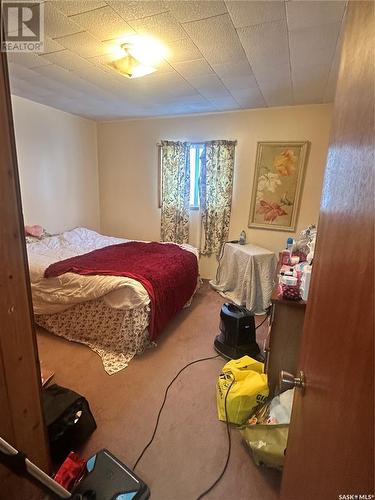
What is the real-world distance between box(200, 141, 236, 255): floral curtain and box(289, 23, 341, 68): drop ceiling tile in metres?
1.56

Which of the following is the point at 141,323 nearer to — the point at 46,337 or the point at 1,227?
the point at 46,337

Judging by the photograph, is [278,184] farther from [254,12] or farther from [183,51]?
[254,12]

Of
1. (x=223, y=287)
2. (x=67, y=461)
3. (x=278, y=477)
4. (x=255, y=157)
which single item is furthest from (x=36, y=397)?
(x=255, y=157)

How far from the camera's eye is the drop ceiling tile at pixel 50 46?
1.84 m

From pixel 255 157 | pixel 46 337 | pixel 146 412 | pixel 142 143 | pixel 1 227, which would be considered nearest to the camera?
pixel 1 227

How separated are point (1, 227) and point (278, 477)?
5.81ft

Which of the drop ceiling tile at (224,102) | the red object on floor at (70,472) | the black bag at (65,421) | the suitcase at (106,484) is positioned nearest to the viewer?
the suitcase at (106,484)

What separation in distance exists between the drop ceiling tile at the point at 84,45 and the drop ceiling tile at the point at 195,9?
659mm

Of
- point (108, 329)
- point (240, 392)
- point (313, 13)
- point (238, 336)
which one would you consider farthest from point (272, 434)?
point (313, 13)

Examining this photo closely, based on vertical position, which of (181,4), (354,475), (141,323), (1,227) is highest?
(181,4)

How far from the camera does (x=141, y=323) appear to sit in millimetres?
2217

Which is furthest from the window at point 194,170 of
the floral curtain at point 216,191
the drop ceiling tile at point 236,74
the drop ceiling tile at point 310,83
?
the drop ceiling tile at point 310,83

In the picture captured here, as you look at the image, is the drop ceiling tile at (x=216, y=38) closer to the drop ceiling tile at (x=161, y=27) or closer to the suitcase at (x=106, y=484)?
the drop ceiling tile at (x=161, y=27)

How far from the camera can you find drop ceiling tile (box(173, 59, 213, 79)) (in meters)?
2.11
